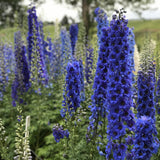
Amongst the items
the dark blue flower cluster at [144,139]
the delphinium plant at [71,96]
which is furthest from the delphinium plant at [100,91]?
the dark blue flower cluster at [144,139]

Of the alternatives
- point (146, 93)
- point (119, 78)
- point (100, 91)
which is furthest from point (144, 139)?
point (100, 91)

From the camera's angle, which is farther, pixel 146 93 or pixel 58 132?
pixel 58 132

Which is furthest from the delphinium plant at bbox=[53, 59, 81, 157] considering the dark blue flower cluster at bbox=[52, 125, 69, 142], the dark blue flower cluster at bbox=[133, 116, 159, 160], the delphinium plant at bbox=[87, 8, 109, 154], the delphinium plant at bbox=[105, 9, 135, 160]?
the dark blue flower cluster at bbox=[133, 116, 159, 160]

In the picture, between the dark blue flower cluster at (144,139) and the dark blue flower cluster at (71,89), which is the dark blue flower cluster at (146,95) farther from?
the dark blue flower cluster at (71,89)

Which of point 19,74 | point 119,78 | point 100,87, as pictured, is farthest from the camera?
point 19,74

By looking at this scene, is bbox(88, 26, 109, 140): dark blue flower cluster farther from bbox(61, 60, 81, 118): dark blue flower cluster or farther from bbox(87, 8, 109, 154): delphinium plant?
bbox(61, 60, 81, 118): dark blue flower cluster

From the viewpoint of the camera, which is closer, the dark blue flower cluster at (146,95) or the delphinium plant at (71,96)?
the dark blue flower cluster at (146,95)

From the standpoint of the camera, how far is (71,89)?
383 centimetres

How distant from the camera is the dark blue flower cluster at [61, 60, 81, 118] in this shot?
377 cm

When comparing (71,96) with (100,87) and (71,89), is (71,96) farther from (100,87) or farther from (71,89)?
(100,87)

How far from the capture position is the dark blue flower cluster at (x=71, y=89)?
377 cm

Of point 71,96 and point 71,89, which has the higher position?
point 71,89

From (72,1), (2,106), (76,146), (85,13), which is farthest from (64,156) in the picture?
(72,1)

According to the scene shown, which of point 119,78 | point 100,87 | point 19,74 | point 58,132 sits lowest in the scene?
point 58,132
